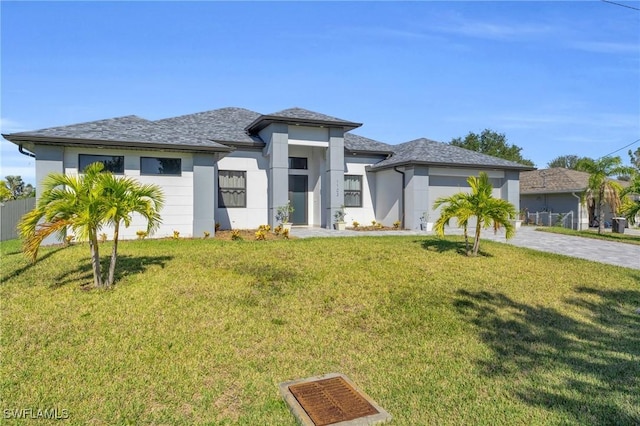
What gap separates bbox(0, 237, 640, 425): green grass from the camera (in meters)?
3.44

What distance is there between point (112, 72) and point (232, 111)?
9787 millimetres

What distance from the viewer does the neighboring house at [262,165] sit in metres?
12.7

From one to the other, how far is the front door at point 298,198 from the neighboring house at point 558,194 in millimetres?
16676

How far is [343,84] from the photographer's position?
14.5 meters

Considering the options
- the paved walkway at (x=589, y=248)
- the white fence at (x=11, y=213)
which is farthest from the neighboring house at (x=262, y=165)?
the paved walkway at (x=589, y=248)

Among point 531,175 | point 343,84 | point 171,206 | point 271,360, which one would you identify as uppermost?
point 343,84

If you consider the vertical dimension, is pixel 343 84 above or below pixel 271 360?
above

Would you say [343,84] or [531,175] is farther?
[531,175]

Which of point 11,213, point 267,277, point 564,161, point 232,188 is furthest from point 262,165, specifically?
point 564,161

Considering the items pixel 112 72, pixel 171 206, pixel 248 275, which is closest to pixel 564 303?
pixel 248 275

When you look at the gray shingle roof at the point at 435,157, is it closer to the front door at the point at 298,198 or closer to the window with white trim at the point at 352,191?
the window with white trim at the point at 352,191

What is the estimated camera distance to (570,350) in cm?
474

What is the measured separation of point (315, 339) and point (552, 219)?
2531 cm

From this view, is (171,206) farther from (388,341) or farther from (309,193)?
(388,341)
